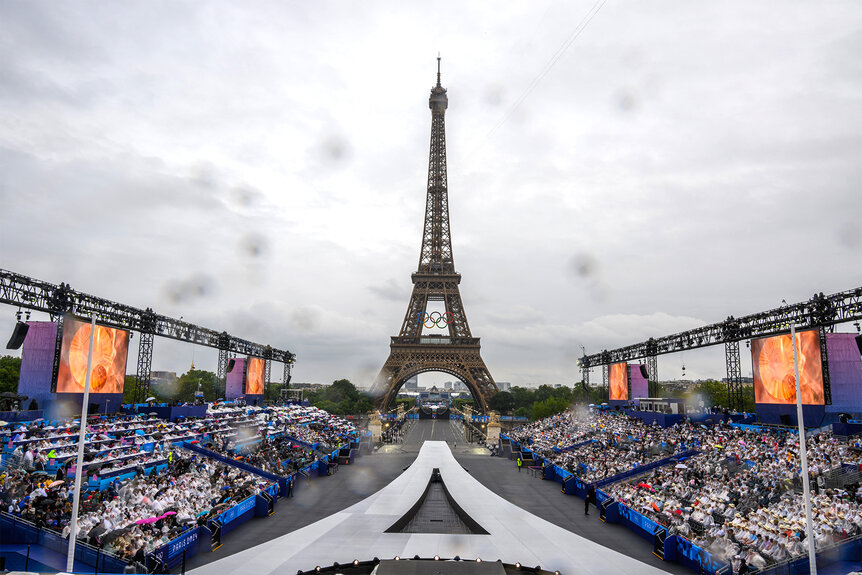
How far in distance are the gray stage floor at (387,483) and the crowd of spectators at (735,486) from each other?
177 centimetres

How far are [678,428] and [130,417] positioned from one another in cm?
3531

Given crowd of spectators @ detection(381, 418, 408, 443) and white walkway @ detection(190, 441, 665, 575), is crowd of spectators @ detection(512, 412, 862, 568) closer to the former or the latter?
white walkway @ detection(190, 441, 665, 575)

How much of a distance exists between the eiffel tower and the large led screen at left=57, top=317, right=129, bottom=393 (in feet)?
138

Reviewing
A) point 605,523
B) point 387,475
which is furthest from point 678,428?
point 387,475

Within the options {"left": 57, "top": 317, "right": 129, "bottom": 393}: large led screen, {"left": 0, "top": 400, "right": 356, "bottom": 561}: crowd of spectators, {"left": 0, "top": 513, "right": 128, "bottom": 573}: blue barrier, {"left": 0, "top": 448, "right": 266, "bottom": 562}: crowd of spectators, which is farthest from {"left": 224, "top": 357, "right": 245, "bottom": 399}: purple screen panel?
{"left": 0, "top": 513, "right": 128, "bottom": 573}: blue barrier

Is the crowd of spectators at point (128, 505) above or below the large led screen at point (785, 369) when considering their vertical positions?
below

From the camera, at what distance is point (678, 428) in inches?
1379

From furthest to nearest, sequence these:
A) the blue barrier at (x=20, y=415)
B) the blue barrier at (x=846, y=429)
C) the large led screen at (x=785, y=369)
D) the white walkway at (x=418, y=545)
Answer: the large led screen at (x=785, y=369)
the blue barrier at (x=20, y=415)
the blue barrier at (x=846, y=429)
the white walkway at (x=418, y=545)

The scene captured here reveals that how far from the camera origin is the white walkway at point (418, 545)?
51.0ft

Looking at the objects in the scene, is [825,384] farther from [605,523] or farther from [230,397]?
[230,397]

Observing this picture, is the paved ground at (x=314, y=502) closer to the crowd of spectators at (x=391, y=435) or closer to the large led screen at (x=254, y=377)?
the crowd of spectators at (x=391, y=435)

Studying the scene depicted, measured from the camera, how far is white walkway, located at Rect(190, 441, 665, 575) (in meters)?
15.5

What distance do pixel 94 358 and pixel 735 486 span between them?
32.0 metres

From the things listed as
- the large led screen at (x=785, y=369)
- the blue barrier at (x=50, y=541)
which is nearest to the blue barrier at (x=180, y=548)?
the blue barrier at (x=50, y=541)
